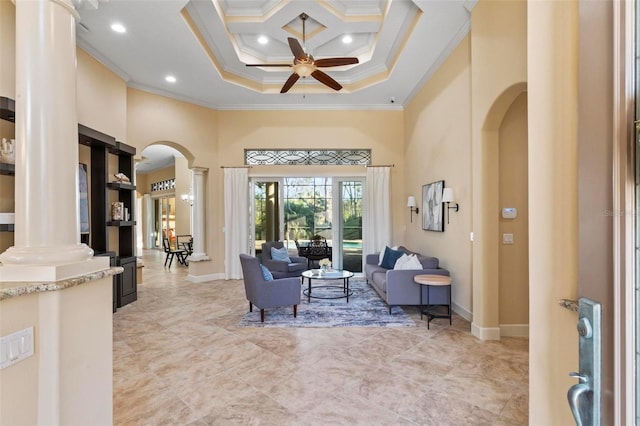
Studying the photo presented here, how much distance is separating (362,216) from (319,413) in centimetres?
517

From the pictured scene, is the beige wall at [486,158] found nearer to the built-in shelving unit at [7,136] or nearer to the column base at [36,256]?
the column base at [36,256]

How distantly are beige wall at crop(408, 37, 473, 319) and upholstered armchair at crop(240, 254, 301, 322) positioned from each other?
2.32 metres

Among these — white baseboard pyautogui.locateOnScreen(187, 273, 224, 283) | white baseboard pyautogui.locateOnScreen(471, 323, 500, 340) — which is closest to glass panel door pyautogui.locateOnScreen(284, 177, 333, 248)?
white baseboard pyautogui.locateOnScreen(187, 273, 224, 283)

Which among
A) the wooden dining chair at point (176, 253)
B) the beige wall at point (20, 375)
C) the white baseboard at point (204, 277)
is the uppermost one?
the beige wall at point (20, 375)

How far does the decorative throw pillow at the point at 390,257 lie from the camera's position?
5570 mm

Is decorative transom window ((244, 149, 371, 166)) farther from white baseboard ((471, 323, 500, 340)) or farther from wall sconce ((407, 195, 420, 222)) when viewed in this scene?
white baseboard ((471, 323, 500, 340))

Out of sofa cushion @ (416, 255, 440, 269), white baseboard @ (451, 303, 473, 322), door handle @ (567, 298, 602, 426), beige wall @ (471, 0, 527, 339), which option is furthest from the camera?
sofa cushion @ (416, 255, 440, 269)

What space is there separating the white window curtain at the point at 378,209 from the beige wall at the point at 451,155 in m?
0.91

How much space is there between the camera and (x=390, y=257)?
570cm

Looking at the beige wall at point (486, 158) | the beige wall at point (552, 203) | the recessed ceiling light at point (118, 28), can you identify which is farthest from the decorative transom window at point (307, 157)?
Result: the beige wall at point (552, 203)

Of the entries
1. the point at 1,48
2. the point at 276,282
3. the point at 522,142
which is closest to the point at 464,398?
the point at 276,282

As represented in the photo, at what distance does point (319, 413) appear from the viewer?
2.30 m

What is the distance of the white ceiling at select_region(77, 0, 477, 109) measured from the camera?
13.0ft

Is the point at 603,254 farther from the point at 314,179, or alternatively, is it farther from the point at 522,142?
the point at 314,179
